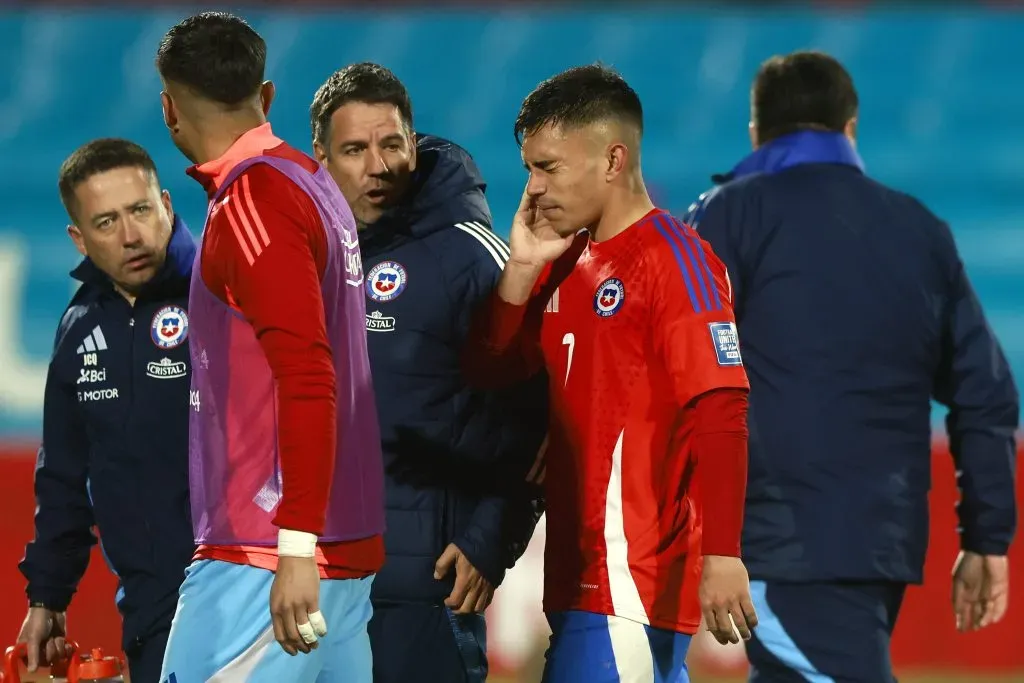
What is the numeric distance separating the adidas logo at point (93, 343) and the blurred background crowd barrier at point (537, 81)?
300 inches

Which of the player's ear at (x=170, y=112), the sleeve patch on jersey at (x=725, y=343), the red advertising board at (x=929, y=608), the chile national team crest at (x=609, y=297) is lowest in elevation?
the red advertising board at (x=929, y=608)

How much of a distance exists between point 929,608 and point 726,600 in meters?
5.18

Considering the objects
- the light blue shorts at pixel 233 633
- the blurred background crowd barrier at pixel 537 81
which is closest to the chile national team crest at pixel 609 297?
the light blue shorts at pixel 233 633

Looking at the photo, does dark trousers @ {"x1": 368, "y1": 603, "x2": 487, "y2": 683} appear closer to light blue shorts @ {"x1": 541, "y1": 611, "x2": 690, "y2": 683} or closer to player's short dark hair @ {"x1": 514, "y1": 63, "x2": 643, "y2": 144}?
light blue shorts @ {"x1": 541, "y1": 611, "x2": 690, "y2": 683}

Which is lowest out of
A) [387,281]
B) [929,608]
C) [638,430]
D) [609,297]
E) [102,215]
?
[929,608]

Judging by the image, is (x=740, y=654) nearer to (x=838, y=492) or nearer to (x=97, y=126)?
(x=838, y=492)

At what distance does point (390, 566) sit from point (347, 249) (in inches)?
38.3

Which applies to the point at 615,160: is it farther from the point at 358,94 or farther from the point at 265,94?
the point at 358,94

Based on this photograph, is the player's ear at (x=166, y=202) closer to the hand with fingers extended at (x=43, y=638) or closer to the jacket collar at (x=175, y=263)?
the jacket collar at (x=175, y=263)

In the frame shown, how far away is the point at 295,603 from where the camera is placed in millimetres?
Answer: 2812

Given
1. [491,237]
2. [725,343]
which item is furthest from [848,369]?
[725,343]

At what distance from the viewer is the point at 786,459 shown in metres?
4.34

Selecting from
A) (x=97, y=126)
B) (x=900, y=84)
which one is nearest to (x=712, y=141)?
(x=900, y=84)

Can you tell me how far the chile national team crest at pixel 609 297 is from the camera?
3416mm
